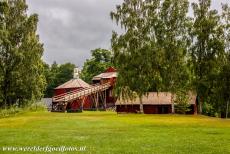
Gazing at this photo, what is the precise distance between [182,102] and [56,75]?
257ft

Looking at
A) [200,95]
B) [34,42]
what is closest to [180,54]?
[200,95]

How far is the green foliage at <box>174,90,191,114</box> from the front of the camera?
65594 mm

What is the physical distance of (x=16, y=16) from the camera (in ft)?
203

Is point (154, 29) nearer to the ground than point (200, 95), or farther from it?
farther from it

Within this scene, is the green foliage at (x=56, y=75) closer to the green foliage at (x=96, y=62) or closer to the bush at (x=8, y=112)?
the green foliage at (x=96, y=62)

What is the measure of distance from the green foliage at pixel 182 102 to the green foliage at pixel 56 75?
2870 inches

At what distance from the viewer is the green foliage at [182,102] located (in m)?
65.6

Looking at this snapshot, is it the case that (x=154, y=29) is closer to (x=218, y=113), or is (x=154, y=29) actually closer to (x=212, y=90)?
(x=212, y=90)

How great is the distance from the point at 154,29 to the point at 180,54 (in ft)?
17.8

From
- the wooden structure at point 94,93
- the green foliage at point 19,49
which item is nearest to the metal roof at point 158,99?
the wooden structure at point 94,93

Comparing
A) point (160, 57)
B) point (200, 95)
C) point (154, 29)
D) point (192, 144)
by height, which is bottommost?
point (192, 144)

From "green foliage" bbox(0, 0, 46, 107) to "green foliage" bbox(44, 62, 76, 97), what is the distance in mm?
72209

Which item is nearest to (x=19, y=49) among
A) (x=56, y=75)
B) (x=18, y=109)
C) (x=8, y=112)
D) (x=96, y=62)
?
(x=18, y=109)

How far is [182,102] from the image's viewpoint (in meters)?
66.9
